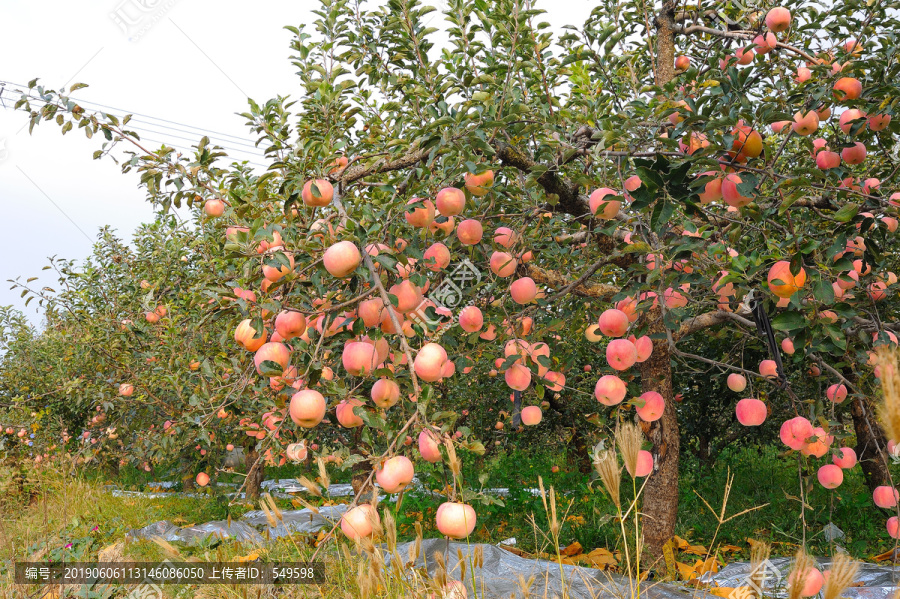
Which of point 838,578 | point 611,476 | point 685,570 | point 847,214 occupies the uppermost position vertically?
point 847,214

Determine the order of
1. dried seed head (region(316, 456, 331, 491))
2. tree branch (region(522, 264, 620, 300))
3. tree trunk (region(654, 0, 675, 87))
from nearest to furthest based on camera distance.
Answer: dried seed head (region(316, 456, 331, 491)) < tree branch (region(522, 264, 620, 300)) < tree trunk (region(654, 0, 675, 87))

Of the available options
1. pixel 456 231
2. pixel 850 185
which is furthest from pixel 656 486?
pixel 456 231

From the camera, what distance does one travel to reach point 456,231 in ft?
6.32

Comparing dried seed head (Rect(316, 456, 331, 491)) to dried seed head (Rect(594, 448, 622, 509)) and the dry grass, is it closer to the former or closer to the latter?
dried seed head (Rect(594, 448, 622, 509))

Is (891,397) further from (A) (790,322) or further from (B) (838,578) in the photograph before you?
(A) (790,322)

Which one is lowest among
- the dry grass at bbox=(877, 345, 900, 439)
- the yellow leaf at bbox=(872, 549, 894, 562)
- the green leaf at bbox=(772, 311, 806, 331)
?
the yellow leaf at bbox=(872, 549, 894, 562)

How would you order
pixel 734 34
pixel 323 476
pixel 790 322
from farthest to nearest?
pixel 734 34, pixel 790 322, pixel 323 476

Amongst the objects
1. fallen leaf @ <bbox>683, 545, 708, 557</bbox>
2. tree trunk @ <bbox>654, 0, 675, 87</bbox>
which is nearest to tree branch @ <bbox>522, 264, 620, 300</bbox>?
tree trunk @ <bbox>654, 0, 675, 87</bbox>

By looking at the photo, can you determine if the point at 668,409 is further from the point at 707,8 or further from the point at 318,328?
the point at 707,8

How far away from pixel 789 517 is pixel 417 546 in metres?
3.81

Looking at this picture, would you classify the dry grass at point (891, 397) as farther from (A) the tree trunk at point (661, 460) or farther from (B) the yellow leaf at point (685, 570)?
Answer: (B) the yellow leaf at point (685, 570)

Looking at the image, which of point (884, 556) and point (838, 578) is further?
point (884, 556)

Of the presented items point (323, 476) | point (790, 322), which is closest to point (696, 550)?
point (790, 322)

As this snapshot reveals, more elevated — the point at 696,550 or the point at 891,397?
the point at 891,397
